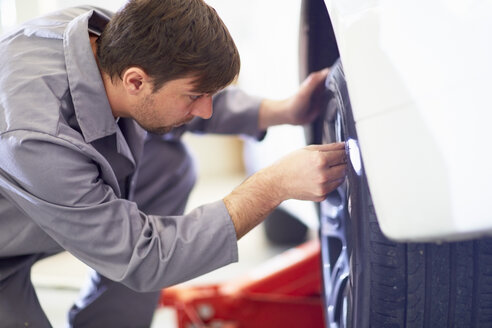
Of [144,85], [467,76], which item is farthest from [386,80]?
[144,85]

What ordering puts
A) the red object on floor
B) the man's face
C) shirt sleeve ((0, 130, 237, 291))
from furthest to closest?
the red object on floor
the man's face
shirt sleeve ((0, 130, 237, 291))

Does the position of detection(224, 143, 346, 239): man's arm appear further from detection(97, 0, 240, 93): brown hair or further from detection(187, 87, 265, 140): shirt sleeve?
detection(187, 87, 265, 140): shirt sleeve

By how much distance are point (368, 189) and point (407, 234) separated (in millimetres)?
111

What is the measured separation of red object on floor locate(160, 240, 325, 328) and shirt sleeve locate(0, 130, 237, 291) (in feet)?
2.15

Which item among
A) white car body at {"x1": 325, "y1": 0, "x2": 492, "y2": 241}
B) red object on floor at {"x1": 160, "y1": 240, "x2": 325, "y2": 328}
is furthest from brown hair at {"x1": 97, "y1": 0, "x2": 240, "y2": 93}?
red object on floor at {"x1": 160, "y1": 240, "x2": 325, "y2": 328}

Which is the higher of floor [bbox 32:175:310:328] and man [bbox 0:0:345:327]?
man [bbox 0:0:345:327]

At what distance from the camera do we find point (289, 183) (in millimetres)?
953

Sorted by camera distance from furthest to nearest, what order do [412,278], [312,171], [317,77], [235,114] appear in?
[235,114], [317,77], [312,171], [412,278]

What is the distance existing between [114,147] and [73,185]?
0.20 m

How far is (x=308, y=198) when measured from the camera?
37.6 inches

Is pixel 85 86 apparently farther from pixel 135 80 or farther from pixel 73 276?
pixel 73 276

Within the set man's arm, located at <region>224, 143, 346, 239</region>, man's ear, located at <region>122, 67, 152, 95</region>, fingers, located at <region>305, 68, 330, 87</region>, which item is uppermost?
man's ear, located at <region>122, 67, 152, 95</region>

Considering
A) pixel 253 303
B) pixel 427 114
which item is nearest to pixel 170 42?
pixel 427 114

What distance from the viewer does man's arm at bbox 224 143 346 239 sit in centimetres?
91
